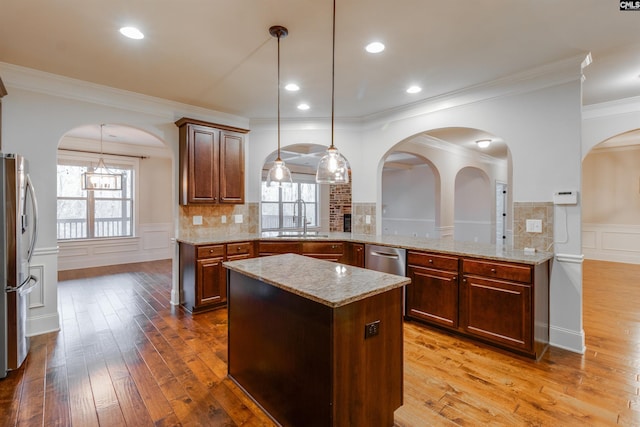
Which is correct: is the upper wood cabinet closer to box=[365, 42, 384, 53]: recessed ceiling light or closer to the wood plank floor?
the wood plank floor

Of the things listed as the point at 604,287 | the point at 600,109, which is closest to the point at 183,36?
the point at 600,109

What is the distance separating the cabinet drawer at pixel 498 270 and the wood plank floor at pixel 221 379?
70cm

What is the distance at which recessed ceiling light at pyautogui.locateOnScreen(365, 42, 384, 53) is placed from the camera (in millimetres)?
2646

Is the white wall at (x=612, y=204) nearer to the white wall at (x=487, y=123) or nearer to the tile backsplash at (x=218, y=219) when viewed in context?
the white wall at (x=487, y=123)

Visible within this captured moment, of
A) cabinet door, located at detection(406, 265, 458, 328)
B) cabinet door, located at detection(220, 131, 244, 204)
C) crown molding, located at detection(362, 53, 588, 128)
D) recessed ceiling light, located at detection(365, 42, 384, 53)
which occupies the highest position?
recessed ceiling light, located at detection(365, 42, 384, 53)

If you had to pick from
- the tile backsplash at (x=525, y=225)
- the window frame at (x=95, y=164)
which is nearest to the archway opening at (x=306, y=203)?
the window frame at (x=95, y=164)

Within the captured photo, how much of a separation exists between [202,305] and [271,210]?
5679 mm

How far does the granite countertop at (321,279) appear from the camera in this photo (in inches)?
63.9

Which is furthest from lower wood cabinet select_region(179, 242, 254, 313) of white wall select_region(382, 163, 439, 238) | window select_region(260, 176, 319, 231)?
white wall select_region(382, 163, 439, 238)

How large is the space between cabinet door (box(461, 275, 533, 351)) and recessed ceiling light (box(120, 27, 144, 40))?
359 cm

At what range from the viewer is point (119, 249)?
7.04 metres

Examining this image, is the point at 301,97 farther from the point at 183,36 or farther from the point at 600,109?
the point at 600,109

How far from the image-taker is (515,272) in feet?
9.07

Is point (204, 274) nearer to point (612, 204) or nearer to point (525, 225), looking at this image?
point (525, 225)
